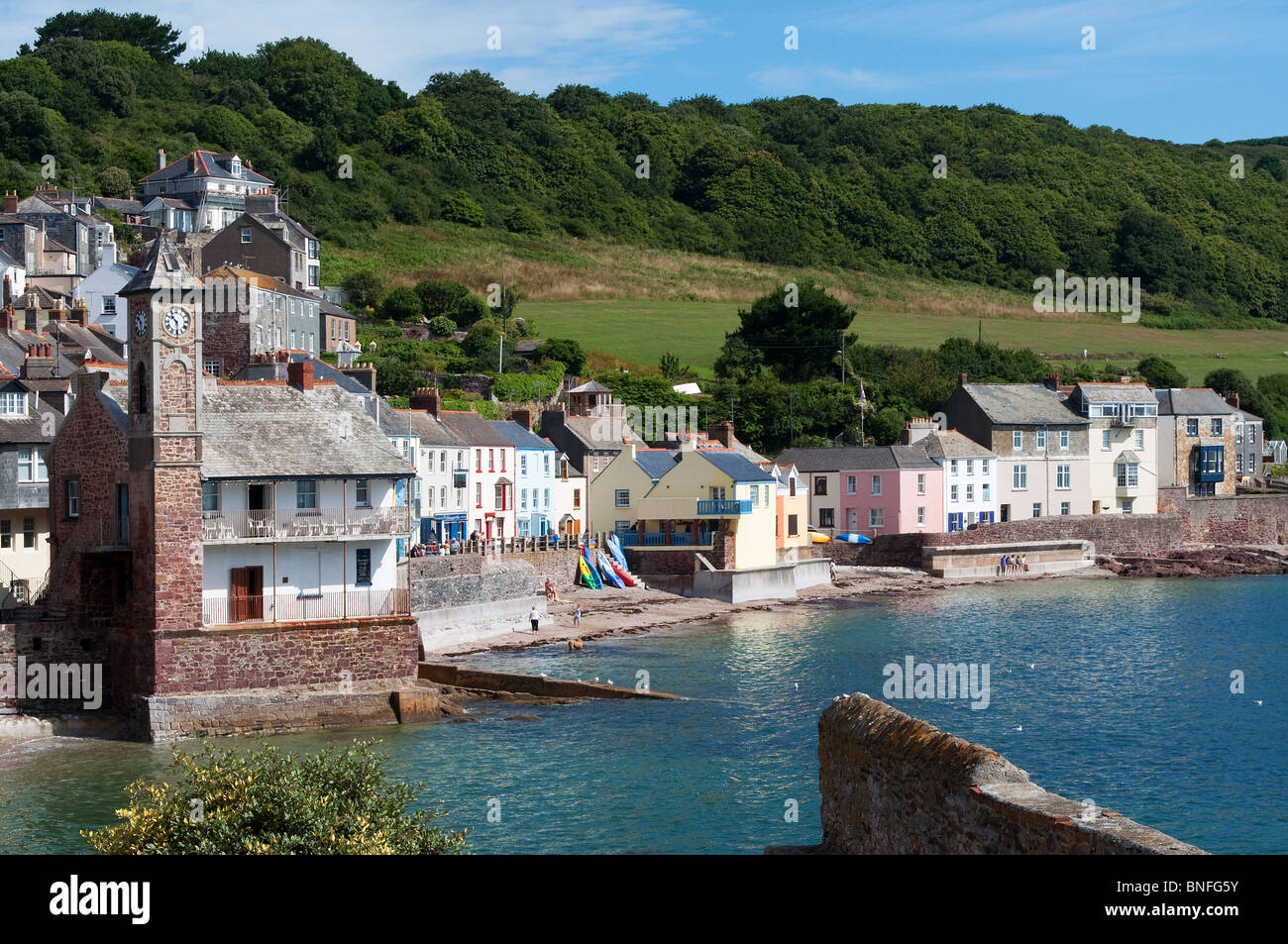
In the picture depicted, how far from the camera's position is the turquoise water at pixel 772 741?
29250 millimetres

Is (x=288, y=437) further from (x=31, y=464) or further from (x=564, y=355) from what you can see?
(x=564, y=355)

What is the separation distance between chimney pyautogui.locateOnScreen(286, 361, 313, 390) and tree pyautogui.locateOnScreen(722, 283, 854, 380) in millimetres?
65255

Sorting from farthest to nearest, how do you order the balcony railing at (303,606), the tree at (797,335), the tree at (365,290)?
the tree at (797,335) → the tree at (365,290) → the balcony railing at (303,606)

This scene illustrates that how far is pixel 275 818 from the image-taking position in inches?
662

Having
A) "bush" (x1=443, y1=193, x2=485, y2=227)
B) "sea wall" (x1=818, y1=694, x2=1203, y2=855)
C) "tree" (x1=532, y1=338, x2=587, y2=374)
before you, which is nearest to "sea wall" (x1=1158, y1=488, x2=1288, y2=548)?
"tree" (x1=532, y1=338, x2=587, y2=374)

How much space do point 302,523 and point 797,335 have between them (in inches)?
2889

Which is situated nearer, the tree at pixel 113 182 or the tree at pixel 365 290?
the tree at pixel 365 290

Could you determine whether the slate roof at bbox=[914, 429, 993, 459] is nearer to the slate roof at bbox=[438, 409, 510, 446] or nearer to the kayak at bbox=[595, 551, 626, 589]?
the kayak at bbox=[595, 551, 626, 589]

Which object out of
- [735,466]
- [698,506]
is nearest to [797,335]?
[735,466]

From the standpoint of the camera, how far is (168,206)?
112 meters

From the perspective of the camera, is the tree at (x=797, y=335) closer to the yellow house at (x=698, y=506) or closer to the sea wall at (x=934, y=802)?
the yellow house at (x=698, y=506)

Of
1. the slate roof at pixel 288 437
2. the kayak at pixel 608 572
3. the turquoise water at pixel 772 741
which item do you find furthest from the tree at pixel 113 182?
the slate roof at pixel 288 437

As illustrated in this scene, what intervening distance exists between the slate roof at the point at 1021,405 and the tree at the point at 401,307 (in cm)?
4088
